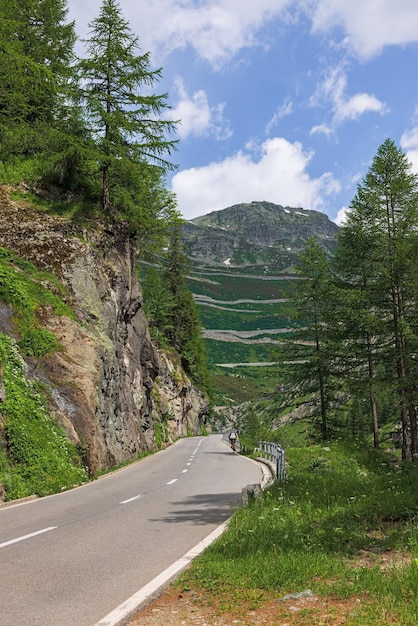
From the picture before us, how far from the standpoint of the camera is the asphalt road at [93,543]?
4938 millimetres

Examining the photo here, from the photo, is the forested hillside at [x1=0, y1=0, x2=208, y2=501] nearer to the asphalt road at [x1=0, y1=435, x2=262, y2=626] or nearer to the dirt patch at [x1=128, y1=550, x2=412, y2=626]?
the asphalt road at [x1=0, y1=435, x2=262, y2=626]

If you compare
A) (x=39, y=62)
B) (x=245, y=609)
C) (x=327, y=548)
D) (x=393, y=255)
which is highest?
(x=39, y=62)

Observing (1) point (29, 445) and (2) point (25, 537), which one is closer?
(2) point (25, 537)

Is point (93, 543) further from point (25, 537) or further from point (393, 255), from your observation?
point (393, 255)

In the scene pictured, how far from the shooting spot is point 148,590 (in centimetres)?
527

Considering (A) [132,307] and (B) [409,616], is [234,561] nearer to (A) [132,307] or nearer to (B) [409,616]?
(B) [409,616]

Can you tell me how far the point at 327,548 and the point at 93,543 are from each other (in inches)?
150

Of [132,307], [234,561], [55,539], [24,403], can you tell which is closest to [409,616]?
[234,561]

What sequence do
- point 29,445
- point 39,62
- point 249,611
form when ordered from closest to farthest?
point 249,611 → point 29,445 → point 39,62

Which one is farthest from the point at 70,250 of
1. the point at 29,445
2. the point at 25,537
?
the point at 25,537

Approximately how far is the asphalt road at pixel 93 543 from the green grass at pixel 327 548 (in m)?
0.89

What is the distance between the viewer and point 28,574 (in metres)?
6.00

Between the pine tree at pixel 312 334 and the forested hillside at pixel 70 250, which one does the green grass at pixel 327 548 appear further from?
the pine tree at pixel 312 334

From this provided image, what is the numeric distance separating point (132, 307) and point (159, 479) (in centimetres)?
1454
